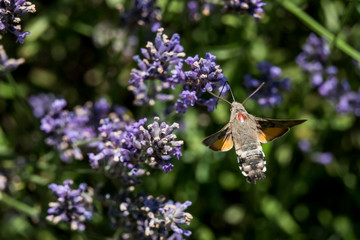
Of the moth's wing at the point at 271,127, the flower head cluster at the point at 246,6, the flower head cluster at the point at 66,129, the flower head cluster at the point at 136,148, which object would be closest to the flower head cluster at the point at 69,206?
the flower head cluster at the point at 136,148

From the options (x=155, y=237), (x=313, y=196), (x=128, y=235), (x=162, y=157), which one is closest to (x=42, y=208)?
(x=128, y=235)

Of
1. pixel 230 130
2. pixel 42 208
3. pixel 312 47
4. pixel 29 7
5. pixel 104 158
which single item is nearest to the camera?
pixel 29 7

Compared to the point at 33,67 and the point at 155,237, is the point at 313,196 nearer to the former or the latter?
the point at 155,237

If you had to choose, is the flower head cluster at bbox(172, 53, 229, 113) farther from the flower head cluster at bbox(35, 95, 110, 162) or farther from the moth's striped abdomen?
the flower head cluster at bbox(35, 95, 110, 162)

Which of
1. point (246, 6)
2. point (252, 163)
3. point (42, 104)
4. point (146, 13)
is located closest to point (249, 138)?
point (252, 163)

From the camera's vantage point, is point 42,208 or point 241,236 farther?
point 241,236

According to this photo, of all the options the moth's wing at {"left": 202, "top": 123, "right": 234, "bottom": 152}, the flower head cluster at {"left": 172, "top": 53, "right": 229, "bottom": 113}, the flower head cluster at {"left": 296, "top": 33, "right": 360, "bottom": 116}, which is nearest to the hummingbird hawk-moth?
the moth's wing at {"left": 202, "top": 123, "right": 234, "bottom": 152}

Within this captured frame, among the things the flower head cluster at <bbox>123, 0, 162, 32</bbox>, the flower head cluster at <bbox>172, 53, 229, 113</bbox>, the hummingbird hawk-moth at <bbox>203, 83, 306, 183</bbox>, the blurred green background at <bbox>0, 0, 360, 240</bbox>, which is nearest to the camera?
the flower head cluster at <bbox>172, 53, 229, 113</bbox>
